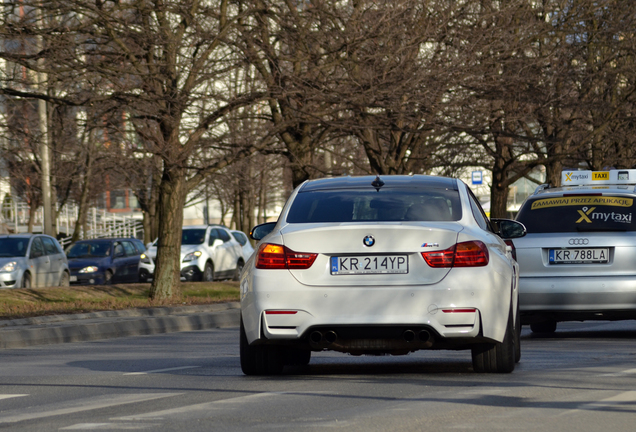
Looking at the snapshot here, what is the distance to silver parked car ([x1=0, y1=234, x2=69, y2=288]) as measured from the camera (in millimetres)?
24812

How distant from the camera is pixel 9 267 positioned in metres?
24.8

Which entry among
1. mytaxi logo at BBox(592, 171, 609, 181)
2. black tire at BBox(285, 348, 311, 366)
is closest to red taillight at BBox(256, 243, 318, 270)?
black tire at BBox(285, 348, 311, 366)

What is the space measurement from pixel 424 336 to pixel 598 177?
30.0ft

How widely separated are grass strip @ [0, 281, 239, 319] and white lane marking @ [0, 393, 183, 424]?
9.59 meters

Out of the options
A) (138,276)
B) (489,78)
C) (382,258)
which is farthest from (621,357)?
(138,276)

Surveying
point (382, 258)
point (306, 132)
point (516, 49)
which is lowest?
point (382, 258)

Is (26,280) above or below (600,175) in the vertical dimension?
below

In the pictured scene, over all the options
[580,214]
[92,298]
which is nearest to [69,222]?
[92,298]

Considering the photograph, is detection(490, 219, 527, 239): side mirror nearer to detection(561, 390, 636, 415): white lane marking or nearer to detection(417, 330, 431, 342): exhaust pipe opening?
detection(417, 330, 431, 342): exhaust pipe opening

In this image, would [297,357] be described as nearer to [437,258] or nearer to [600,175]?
[437,258]

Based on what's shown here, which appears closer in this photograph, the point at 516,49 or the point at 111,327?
the point at 111,327

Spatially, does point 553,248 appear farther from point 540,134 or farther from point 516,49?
point 540,134

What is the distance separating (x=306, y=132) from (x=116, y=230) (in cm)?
3867

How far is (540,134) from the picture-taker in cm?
2780
